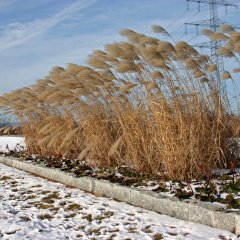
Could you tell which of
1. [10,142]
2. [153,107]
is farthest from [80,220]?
[10,142]

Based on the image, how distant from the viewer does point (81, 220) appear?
14.4 feet

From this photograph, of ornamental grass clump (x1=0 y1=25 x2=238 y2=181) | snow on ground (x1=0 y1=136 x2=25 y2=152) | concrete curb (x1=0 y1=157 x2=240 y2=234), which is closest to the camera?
concrete curb (x1=0 y1=157 x2=240 y2=234)

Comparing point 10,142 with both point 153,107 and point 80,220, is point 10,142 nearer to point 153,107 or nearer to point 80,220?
point 153,107

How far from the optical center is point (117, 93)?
6.80m

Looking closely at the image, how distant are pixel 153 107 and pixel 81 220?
1898 millimetres

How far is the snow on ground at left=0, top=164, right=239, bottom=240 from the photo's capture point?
383 centimetres

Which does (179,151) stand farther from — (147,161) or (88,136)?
(88,136)

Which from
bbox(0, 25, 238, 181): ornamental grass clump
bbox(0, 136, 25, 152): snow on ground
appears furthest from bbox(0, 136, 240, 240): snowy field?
bbox(0, 136, 25, 152): snow on ground

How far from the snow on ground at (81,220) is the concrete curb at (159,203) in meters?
0.09

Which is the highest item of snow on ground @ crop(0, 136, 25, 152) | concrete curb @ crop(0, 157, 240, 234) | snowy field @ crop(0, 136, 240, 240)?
snow on ground @ crop(0, 136, 25, 152)

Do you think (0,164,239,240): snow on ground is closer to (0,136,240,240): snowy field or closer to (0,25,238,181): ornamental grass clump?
(0,136,240,240): snowy field

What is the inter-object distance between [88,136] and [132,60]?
182 cm

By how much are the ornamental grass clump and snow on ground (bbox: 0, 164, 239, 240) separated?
91cm

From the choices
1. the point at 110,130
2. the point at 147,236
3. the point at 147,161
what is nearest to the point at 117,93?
the point at 110,130
